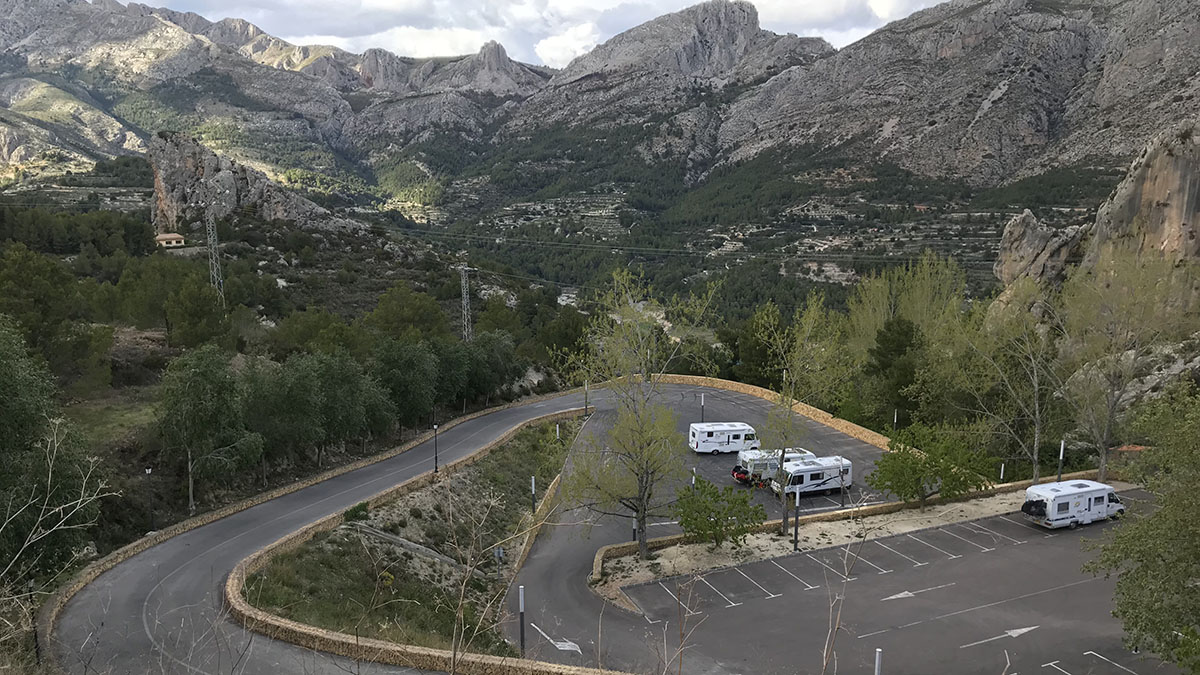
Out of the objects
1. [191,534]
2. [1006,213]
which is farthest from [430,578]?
[1006,213]

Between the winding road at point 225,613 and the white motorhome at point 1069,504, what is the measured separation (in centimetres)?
755

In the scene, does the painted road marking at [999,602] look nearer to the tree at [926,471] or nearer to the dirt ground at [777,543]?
the dirt ground at [777,543]

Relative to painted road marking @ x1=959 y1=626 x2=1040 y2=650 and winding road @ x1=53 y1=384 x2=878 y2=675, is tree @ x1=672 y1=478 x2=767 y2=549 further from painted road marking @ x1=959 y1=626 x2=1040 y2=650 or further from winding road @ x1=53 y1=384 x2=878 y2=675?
painted road marking @ x1=959 y1=626 x2=1040 y2=650

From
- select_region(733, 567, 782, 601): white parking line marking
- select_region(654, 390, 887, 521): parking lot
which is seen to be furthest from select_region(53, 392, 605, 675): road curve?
select_region(654, 390, 887, 521): parking lot

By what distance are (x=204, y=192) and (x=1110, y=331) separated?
88.6 metres

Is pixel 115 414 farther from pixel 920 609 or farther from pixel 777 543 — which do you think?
pixel 920 609

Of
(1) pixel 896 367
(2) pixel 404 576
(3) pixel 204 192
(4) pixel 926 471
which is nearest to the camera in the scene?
(2) pixel 404 576

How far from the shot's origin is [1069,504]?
2188 cm

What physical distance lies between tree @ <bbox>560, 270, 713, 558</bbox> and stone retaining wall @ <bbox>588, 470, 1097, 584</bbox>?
2.26ft

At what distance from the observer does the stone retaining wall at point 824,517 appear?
20.7 meters

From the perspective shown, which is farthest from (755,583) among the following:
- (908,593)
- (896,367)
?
(896,367)

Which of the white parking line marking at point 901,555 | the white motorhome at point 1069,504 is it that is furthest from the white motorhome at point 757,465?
the white motorhome at point 1069,504

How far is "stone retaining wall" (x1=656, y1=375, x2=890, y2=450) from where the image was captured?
33.6 m

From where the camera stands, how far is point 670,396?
Answer: 150ft
